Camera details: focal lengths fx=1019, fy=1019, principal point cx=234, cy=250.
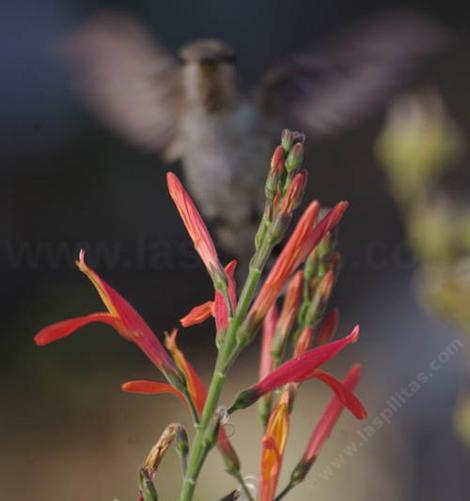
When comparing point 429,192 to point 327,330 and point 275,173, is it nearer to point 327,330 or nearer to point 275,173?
point 327,330

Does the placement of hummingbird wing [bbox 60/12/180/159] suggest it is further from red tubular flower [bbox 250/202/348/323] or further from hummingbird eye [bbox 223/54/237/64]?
red tubular flower [bbox 250/202/348/323]

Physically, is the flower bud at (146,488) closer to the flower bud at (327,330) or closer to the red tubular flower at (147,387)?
the red tubular flower at (147,387)

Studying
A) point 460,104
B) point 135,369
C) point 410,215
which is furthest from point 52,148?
point 410,215

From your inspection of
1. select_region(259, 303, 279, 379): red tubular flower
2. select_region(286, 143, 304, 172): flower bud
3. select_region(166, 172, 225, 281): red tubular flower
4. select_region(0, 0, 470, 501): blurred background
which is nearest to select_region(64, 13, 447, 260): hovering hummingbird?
select_region(259, 303, 279, 379): red tubular flower

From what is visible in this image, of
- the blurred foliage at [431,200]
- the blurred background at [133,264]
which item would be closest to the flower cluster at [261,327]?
the blurred foliage at [431,200]

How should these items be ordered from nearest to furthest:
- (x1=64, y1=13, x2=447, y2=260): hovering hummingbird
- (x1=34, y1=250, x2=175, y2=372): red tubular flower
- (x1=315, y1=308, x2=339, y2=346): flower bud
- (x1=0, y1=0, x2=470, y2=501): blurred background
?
(x1=34, y1=250, x2=175, y2=372): red tubular flower → (x1=315, y1=308, x2=339, y2=346): flower bud → (x1=64, y1=13, x2=447, y2=260): hovering hummingbird → (x1=0, y1=0, x2=470, y2=501): blurred background

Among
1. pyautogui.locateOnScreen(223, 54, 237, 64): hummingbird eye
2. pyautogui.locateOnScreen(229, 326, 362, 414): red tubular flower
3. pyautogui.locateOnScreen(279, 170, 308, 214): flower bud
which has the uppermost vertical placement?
pyautogui.locateOnScreen(223, 54, 237, 64): hummingbird eye
